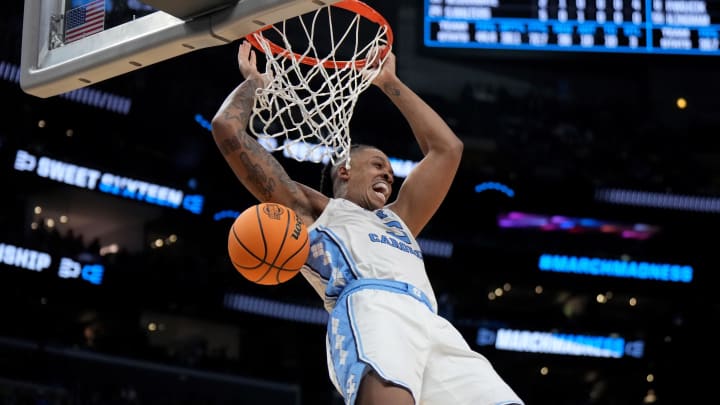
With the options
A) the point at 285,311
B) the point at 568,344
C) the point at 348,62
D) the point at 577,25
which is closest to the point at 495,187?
the point at 568,344

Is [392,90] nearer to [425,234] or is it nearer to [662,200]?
[425,234]

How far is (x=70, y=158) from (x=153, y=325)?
2203 mm

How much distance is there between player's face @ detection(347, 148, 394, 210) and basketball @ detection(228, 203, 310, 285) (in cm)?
59

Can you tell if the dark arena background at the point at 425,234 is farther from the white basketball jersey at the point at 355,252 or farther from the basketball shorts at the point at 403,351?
the basketball shorts at the point at 403,351

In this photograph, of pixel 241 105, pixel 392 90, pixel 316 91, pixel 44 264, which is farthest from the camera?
pixel 44 264

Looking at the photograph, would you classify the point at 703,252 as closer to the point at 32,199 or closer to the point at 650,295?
the point at 650,295

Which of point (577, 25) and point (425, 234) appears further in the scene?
point (425, 234)

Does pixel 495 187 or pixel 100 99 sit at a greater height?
pixel 100 99

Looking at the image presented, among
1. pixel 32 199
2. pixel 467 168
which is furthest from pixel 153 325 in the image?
pixel 467 168

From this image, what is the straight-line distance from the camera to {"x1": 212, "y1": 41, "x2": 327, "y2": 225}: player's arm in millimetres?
4191

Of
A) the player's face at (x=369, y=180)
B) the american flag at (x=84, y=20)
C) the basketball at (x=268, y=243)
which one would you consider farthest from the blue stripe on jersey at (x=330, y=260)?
the american flag at (x=84, y=20)

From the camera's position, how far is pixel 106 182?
12.2 m

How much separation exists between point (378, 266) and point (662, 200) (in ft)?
32.0

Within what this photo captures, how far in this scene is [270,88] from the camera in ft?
15.3
